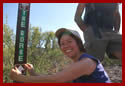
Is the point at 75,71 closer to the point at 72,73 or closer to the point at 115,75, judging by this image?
the point at 72,73

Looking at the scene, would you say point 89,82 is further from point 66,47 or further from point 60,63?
point 60,63

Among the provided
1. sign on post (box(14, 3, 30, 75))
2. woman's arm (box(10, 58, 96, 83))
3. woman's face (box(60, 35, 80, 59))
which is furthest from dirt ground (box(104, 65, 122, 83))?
woman's arm (box(10, 58, 96, 83))

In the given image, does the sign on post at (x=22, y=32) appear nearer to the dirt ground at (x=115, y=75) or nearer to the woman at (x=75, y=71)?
the woman at (x=75, y=71)

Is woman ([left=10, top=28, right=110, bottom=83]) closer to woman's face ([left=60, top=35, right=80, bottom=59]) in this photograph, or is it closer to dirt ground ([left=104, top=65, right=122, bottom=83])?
woman's face ([left=60, top=35, right=80, bottom=59])

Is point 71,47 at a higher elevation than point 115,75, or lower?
higher

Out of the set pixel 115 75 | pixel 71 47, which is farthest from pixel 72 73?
pixel 115 75

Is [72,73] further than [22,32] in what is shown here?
No

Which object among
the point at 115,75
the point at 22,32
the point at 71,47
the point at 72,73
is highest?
the point at 22,32

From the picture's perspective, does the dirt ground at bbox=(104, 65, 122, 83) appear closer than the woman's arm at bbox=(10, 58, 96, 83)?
No

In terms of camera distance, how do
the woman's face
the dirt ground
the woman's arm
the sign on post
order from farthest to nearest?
the dirt ground
the sign on post
the woman's face
the woman's arm

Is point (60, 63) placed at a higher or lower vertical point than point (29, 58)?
lower

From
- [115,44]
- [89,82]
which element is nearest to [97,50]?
[115,44]

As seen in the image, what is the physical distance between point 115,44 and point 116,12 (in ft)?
1.19

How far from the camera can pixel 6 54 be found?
5102 millimetres
